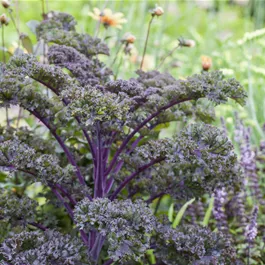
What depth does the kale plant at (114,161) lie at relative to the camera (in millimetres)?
1183

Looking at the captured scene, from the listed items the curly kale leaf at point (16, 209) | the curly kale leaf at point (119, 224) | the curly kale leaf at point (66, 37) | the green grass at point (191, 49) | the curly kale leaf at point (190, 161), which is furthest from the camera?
the green grass at point (191, 49)

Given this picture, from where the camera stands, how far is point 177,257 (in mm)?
1360

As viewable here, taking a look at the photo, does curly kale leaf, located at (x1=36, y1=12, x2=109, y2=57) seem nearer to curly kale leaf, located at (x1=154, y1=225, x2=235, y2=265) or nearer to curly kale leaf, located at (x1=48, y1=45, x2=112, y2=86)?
curly kale leaf, located at (x1=48, y1=45, x2=112, y2=86)

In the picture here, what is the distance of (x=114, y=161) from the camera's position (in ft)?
4.79

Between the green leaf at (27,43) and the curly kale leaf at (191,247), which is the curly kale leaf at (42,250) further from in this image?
the green leaf at (27,43)

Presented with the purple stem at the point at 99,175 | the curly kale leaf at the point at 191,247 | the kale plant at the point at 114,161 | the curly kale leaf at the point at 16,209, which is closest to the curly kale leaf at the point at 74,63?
the kale plant at the point at 114,161

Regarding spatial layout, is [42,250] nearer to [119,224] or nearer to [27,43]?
[119,224]

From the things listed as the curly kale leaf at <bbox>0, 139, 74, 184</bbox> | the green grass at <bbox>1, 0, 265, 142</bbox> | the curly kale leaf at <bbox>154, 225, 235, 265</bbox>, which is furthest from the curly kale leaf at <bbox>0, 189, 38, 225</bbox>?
the green grass at <bbox>1, 0, 265, 142</bbox>

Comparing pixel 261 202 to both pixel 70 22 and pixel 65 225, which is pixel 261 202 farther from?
pixel 70 22

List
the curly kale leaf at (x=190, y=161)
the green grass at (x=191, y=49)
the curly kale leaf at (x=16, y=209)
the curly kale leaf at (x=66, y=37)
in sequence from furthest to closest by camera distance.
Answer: the green grass at (x=191, y=49) → the curly kale leaf at (x=66, y=37) → the curly kale leaf at (x=16, y=209) → the curly kale leaf at (x=190, y=161)

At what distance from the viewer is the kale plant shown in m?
1.18

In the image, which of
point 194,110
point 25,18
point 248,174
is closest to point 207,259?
point 194,110

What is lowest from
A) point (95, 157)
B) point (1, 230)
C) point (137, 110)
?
point (1, 230)

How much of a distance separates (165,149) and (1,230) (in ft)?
2.17
